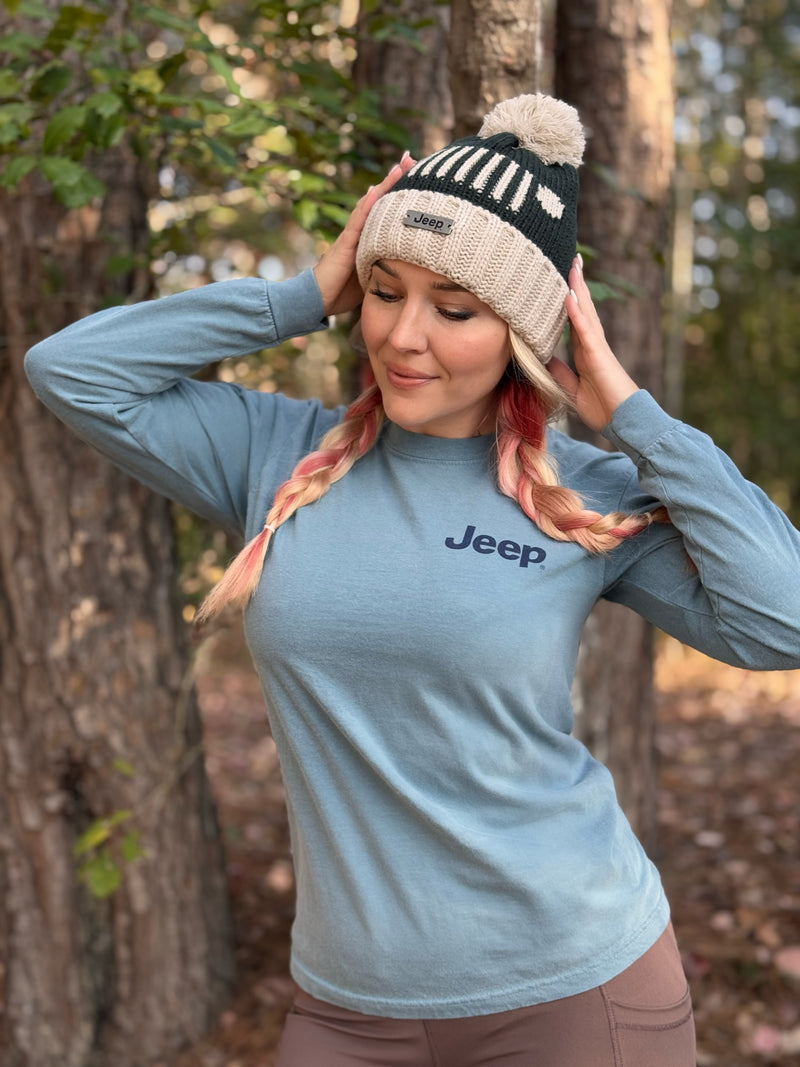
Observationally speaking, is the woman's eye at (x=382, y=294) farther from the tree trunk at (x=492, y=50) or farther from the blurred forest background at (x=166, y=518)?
the tree trunk at (x=492, y=50)

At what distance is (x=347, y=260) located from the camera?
1905 mm

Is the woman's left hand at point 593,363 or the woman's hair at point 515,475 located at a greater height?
the woman's left hand at point 593,363

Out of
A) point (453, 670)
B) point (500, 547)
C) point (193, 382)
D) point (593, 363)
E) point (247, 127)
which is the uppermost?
point (247, 127)

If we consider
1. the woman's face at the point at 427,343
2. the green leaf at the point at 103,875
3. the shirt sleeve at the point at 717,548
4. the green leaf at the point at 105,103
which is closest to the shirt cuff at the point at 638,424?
the shirt sleeve at the point at 717,548

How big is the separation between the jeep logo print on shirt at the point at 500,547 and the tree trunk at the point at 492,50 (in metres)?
1.05

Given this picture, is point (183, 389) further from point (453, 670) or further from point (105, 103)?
point (453, 670)

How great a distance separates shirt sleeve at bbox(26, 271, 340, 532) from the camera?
72.1 inches

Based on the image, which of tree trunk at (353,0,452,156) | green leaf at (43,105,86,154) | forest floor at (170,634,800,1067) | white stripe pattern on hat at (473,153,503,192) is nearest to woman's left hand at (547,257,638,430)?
white stripe pattern on hat at (473,153,503,192)

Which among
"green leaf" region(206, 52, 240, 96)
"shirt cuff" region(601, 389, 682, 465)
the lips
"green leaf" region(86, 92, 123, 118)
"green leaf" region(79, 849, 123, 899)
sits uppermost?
"green leaf" region(206, 52, 240, 96)

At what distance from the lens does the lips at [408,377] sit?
5.73 ft

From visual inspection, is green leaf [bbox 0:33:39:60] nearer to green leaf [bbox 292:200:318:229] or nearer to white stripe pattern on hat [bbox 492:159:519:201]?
green leaf [bbox 292:200:318:229]

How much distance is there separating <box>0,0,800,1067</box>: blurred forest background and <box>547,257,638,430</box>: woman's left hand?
618 mm

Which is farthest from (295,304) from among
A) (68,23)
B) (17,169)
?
(68,23)

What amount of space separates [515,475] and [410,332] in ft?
1.04
